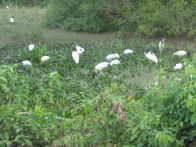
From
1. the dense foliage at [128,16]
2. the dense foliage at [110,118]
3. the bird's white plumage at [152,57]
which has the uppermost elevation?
the dense foliage at [128,16]

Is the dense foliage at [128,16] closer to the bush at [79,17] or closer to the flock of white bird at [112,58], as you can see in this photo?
the bush at [79,17]

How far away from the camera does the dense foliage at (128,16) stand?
10891mm

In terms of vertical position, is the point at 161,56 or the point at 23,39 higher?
the point at 23,39

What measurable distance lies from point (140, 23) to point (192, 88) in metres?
8.83

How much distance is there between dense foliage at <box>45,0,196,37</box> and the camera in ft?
35.7

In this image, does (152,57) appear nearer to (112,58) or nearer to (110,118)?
(112,58)

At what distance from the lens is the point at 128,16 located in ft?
38.8

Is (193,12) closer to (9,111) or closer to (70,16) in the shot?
(70,16)

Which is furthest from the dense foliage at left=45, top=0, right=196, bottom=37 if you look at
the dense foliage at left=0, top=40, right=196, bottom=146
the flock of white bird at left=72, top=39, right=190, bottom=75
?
the dense foliage at left=0, top=40, right=196, bottom=146

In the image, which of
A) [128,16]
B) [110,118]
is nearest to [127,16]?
[128,16]

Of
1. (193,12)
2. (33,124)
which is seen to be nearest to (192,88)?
(33,124)

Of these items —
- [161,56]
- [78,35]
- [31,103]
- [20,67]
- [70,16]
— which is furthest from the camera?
[70,16]

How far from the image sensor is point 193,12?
10.9 metres

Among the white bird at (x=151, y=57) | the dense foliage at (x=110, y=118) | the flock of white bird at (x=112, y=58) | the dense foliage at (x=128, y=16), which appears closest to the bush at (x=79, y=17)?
the dense foliage at (x=128, y=16)
